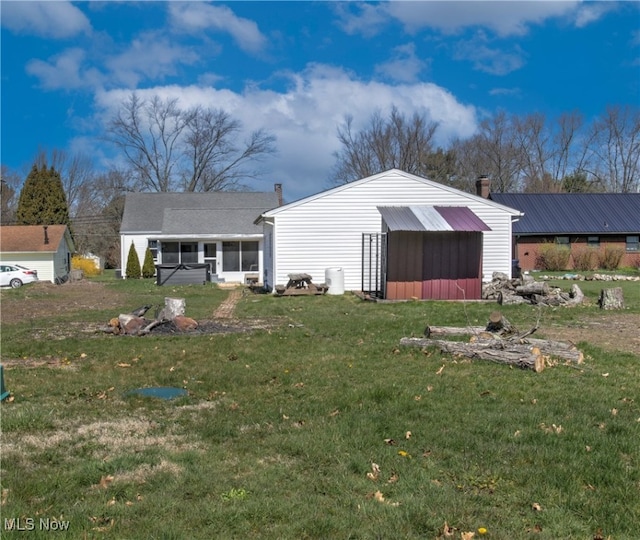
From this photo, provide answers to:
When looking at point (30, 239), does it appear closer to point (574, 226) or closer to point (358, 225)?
point (358, 225)

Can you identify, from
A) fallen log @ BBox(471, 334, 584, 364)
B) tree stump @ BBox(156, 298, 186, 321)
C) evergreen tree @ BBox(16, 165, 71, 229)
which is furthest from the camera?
evergreen tree @ BBox(16, 165, 71, 229)

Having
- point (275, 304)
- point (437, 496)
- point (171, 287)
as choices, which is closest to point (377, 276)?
point (275, 304)

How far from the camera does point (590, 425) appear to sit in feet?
17.1

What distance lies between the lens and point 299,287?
19.9 m

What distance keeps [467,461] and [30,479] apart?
3.21 metres

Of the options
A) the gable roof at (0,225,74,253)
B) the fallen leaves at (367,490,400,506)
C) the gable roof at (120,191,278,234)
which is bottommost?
the fallen leaves at (367,490,400,506)

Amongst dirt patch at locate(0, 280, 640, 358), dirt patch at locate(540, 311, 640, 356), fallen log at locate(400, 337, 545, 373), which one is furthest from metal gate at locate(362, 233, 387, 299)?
fallen log at locate(400, 337, 545, 373)

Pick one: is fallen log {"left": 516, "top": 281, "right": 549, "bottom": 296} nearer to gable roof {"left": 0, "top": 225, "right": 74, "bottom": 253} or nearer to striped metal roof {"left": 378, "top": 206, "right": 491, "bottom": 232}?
striped metal roof {"left": 378, "top": 206, "right": 491, "bottom": 232}

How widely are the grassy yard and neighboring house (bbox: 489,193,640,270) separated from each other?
27.7 metres

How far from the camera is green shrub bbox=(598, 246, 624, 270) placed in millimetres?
34031

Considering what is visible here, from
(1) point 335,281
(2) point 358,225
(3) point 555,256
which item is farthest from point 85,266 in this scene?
(3) point 555,256

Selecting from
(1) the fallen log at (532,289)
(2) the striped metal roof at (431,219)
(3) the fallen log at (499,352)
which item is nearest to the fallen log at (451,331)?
(3) the fallen log at (499,352)

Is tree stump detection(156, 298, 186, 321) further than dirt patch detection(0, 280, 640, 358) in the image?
Yes

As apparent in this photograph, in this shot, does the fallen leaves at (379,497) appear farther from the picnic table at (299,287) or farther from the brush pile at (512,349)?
the picnic table at (299,287)
